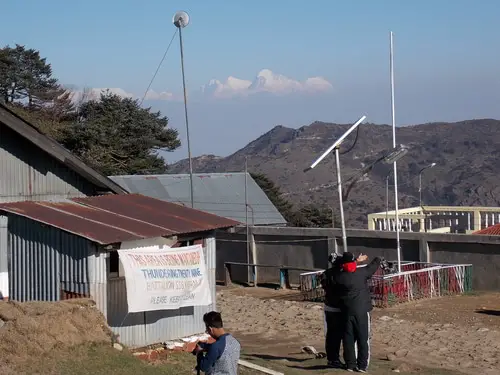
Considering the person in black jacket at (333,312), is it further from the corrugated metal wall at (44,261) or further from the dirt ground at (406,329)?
the corrugated metal wall at (44,261)

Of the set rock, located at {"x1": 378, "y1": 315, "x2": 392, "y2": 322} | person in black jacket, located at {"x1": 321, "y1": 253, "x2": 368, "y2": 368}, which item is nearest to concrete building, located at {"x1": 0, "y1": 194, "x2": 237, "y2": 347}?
person in black jacket, located at {"x1": 321, "y1": 253, "x2": 368, "y2": 368}

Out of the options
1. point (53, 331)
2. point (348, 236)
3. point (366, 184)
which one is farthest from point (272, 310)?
point (366, 184)

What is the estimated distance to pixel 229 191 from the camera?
124 ft

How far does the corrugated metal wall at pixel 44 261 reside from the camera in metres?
12.7

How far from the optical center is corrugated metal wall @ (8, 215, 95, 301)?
12711mm

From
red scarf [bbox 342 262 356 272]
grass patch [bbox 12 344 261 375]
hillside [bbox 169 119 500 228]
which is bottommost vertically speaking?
grass patch [bbox 12 344 261 375]

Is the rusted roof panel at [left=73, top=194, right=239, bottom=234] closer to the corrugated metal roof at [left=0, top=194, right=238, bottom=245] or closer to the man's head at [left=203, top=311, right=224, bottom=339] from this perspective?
the corrugated metal roof at [left=0, top=194, right=238, bottom=245]

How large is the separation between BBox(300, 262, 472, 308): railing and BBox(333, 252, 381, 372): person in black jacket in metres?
10.9

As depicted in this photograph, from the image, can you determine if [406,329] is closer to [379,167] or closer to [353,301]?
[353,301]

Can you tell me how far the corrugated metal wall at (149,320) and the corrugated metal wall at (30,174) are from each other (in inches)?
126

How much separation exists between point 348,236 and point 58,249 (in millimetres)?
16329

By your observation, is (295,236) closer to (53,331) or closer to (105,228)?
(105,228)

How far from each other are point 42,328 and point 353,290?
163 inches

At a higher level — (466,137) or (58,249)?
(466,137)
